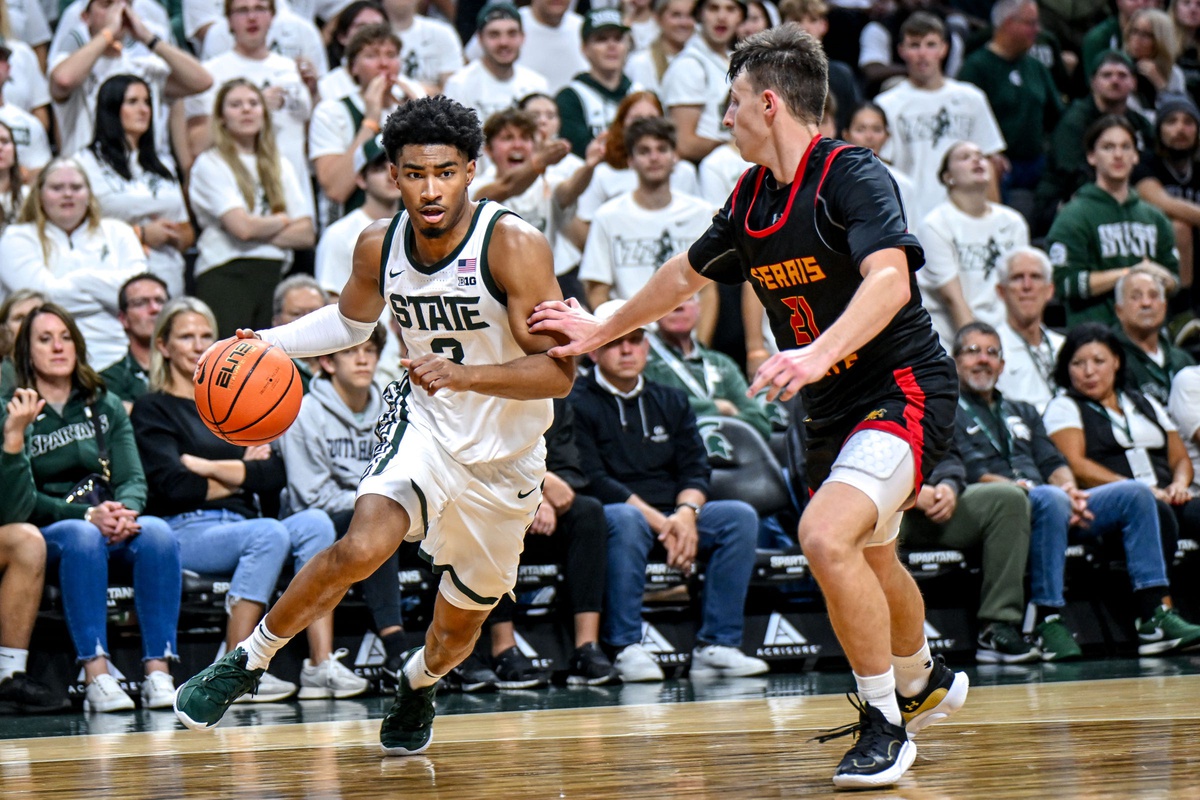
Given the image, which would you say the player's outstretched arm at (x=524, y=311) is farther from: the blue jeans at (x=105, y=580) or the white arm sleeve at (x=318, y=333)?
the blue jeans at (x=105, y=580)

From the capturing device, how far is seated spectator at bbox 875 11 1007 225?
10.1 meters

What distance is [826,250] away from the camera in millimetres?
4008

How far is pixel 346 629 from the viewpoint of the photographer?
697cm

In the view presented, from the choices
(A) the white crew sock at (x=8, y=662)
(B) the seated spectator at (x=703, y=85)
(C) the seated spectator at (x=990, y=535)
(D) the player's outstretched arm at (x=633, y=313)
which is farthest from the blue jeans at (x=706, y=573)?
(B) the seated spectator at (x=703, y=85)

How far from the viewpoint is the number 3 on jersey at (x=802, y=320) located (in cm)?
412

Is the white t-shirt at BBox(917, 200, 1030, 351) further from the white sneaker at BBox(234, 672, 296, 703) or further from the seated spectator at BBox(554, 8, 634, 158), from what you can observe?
the white sneaker at BBox(234, 672, 296, 703)

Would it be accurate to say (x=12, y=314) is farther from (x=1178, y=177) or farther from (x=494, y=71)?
(x=1178, y=177)

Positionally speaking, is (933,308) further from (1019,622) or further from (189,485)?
(189,485)

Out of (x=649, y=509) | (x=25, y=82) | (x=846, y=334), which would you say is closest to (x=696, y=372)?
(x=649, y=509)

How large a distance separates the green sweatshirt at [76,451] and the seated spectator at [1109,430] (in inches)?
188

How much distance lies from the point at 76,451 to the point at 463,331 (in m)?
2.91

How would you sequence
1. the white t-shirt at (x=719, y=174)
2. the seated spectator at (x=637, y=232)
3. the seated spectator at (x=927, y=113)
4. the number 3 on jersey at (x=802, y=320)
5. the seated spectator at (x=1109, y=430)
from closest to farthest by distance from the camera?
1. the number 3 on jersey at (x=802, y=320)
2. the seated spectator at (x=1109, y=430)
3. the seated spectator at (x=637, y=232)
4. the white t-shirt at (x=719, y=174)
5. the seated spectator at (x=927, y=113)

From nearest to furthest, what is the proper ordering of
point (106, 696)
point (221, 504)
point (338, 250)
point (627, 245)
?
point (106, 696) < point (221, 504) < point (338, 250) < point (627, 245)

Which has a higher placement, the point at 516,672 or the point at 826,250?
the point at 826,250
